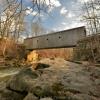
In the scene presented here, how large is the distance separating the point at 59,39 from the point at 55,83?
13.4 metres

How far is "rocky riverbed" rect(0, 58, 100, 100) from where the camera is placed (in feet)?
15.6

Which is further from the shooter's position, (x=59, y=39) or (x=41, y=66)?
(x=59, y=39)

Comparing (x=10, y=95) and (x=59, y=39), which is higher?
(x=59, y=39)

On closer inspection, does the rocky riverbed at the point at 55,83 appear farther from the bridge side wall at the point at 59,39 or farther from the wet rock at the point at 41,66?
the bridge side wall at the point at 59,39

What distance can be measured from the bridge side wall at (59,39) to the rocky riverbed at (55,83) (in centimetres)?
843

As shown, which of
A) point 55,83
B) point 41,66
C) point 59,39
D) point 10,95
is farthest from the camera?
point 59,39

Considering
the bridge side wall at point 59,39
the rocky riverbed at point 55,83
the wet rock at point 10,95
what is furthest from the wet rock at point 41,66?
the bridge side wall at point 59,39

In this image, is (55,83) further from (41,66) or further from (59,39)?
(59,39)

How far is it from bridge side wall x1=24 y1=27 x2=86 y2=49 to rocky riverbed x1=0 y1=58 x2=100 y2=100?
332 inches

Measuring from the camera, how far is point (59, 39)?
18.5 metres

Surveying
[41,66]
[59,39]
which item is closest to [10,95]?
[41,66]

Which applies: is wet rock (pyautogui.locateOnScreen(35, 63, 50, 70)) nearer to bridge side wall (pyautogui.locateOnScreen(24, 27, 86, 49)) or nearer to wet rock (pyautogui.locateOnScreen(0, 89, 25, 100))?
wet rock (pyautogui.locateOnScreen(0, 89, 25, 100))

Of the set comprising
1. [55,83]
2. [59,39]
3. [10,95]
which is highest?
[59,39]

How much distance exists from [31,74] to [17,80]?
0.45 meters
